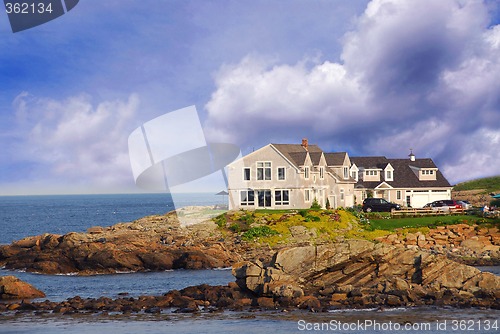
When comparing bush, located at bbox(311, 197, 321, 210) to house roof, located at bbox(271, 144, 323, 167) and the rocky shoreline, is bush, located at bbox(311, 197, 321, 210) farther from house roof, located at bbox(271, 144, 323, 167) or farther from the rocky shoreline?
the rocky shoreline

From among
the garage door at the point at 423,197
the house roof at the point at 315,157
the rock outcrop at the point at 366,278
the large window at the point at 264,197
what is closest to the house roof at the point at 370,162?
the garage door at the point at 423,197

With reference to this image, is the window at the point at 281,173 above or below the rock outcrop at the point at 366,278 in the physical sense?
above

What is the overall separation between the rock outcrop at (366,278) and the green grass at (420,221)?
24722mm

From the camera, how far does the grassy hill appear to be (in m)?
115

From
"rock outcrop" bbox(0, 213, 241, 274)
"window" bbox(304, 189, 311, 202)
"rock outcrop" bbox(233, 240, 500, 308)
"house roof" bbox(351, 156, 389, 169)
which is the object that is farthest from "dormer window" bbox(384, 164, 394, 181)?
"rock outcrop" bbox(233, 240, 500, 308)

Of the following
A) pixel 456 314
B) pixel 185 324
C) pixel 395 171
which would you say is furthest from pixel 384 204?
pixel 185 324

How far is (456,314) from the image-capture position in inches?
1101

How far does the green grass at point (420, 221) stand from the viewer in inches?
2281

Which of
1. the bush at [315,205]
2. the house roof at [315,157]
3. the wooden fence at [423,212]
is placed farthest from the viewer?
the house roof at [315,157]

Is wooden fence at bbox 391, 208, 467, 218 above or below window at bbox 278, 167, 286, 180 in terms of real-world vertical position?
below

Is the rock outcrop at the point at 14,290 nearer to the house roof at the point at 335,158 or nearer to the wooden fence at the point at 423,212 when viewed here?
the wooden fence at the point at 423,212

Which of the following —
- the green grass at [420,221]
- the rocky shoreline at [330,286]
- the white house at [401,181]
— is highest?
the white house at [401,181]

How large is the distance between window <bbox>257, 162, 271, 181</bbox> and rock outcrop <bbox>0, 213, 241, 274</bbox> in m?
10.7

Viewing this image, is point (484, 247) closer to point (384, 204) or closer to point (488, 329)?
point (384, 204)
